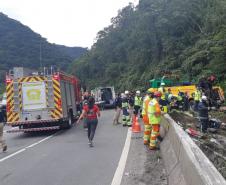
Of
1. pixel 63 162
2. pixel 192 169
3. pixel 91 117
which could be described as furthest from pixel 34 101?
pixel 192 169

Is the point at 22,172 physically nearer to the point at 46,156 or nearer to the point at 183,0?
the point at 46,156

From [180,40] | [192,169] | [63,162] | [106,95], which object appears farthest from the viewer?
[180,40]

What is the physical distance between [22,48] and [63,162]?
277ft

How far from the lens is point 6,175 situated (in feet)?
31.0

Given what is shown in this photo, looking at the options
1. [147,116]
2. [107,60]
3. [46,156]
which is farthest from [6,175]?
[107,60]

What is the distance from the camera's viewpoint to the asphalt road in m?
8.68

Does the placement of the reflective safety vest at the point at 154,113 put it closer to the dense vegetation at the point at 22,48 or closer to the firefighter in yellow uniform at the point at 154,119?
the firefighter in yellow uniform at the point at 154,119

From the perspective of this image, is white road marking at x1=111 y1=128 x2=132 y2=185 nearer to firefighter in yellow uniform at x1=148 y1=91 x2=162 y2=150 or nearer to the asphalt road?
the asphalt road

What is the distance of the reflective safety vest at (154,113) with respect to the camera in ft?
37.1

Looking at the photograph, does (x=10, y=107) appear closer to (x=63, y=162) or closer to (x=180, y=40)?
(x=63, y=162)

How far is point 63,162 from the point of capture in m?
10.7

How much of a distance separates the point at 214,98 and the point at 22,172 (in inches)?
736

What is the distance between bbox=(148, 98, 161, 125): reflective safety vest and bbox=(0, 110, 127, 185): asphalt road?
50.4 inches

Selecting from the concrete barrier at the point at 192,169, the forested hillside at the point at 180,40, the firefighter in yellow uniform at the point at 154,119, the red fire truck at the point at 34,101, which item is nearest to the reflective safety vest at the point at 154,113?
the firefighter in yellow uniform at the point at 154,119
